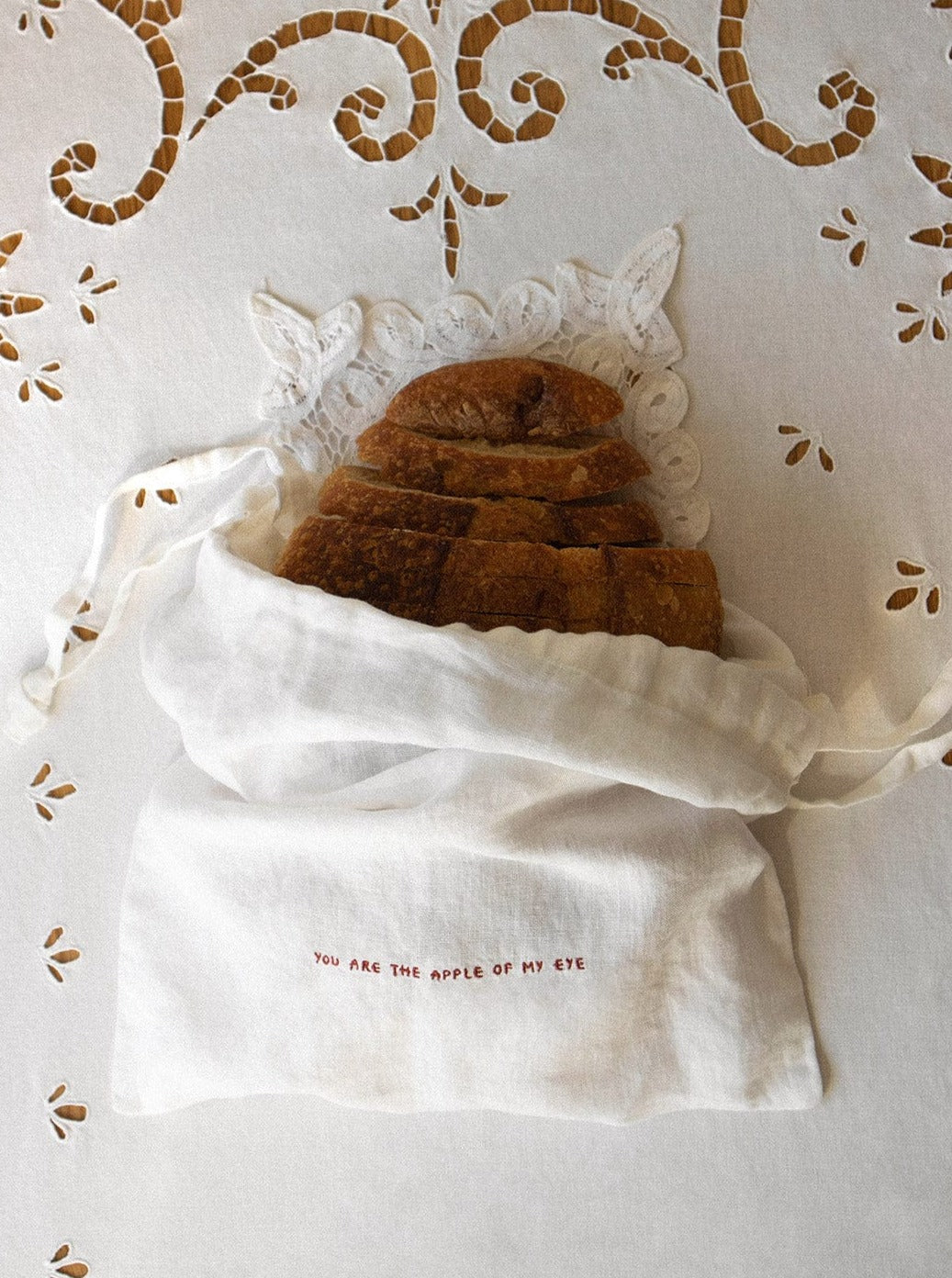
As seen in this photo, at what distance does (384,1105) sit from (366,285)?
2.75 feet

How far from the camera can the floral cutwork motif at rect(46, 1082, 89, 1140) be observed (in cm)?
115

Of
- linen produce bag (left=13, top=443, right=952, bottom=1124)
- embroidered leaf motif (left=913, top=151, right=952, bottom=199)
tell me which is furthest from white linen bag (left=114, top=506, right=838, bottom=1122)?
embroidered leaf motif (left=913, top=151, right=952, bottom=199)

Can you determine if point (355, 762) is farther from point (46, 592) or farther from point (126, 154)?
point (126, 154)

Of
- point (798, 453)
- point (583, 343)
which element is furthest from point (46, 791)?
point (798, 453)

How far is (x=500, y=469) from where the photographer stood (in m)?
0.93

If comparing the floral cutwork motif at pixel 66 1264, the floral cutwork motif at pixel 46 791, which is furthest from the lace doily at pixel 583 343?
the floral cutwork motif at pixel 66 1264

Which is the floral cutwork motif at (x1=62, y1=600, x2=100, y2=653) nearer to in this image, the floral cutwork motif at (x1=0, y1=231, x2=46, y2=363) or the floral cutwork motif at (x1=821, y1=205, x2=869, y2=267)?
the floral cutwork motif at (x1=0, y1=231, x2=46, y2=363)

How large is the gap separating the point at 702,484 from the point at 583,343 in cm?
18

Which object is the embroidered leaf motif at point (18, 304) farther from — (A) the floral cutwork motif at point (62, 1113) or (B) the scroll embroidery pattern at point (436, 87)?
(A) the floral cutwork motif at point (62, 1113)

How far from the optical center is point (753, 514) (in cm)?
102

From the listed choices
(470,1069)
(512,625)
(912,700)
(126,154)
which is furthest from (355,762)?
(126,154)

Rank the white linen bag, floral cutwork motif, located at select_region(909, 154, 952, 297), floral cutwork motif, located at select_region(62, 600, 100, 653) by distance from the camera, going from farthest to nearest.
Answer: floral cutwork motif, located at select_region(62, 600, 100, 653) → floral cutwork motif, located at select_region(909, 154, 952, 297) → the white linen bag

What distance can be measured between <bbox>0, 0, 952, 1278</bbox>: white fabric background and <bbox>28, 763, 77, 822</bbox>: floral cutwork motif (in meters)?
0.01

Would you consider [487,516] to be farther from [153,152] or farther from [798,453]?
[153,152]
